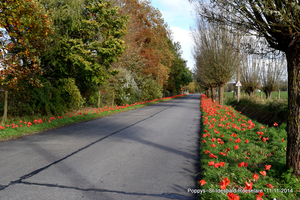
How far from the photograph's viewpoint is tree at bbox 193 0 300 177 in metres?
3.56

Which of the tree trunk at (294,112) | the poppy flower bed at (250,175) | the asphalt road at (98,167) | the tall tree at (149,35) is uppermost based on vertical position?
the tall tree at (149,35)

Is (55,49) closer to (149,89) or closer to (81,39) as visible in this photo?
(81,39)

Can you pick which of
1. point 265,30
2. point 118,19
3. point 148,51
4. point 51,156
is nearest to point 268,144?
point 265,30

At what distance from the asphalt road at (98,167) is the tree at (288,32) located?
1872mm

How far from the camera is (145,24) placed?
24812mm

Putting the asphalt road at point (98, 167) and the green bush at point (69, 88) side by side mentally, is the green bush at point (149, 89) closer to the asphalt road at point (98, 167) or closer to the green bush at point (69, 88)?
the green bush at point (69, 88)

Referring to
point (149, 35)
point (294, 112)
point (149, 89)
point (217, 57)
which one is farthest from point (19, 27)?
point (149, 89)

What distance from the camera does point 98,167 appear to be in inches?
177

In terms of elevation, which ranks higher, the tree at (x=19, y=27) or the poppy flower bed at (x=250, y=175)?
the tree at (x=19, y=27)

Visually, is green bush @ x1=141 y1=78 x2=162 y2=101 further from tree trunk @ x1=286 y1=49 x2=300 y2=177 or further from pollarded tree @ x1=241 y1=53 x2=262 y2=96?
tree trunk @ x1=286 y1=49 x2=300 y2=177

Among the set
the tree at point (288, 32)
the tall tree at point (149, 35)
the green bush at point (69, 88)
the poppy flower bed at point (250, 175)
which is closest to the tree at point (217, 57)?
the tall tree at point (149, 35)

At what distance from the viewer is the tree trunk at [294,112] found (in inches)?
144

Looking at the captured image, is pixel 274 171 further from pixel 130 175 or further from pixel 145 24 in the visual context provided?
pixel 145 24

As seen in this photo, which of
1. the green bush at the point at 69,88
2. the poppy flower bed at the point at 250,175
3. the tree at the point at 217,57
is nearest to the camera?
the poppy flower bed at the point at 250,175
